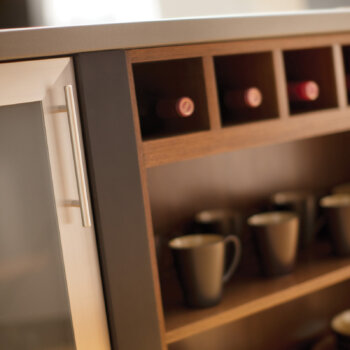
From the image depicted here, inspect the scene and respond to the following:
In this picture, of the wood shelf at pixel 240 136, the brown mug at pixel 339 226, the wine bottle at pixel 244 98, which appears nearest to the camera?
the wood shelf at pixel 240 136

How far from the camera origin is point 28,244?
67cm

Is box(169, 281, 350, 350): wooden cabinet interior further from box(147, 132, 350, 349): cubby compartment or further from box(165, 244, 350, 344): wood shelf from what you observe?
box(165, 244, 350, 344): wood shelf

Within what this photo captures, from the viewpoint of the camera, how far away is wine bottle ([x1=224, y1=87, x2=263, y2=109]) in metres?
0.87

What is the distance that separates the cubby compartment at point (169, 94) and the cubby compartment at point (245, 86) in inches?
3.6

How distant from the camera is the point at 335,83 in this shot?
953 mm

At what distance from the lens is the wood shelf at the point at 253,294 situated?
2.71ft

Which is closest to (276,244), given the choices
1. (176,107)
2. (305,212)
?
(305,212)

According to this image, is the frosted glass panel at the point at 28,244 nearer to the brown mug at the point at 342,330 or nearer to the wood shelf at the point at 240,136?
the wood shelf at the point at 240,136

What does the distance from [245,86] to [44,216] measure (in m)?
0.45

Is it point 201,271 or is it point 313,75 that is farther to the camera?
point 313,75

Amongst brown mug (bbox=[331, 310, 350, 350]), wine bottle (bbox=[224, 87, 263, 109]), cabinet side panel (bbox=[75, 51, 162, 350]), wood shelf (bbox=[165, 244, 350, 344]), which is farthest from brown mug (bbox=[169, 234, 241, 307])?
brown mug (bbox=[331, 310, 350, 350])

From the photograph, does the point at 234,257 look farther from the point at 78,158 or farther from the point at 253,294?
the point at 78,158

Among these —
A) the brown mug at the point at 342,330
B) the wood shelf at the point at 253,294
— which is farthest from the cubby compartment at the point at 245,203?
the brown mug at the point at 342,330

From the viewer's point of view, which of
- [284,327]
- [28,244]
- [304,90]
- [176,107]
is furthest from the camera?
[284,327]
